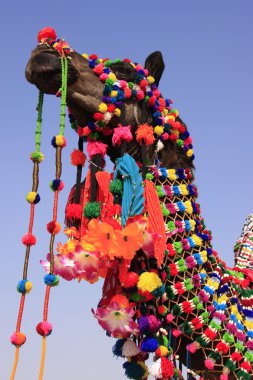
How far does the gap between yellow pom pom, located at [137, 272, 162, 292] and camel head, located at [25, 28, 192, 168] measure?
1.10m

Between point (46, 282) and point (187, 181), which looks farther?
point (187, 181)

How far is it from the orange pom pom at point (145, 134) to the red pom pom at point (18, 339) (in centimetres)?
182

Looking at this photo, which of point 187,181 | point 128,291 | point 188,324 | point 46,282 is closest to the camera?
point 46,282

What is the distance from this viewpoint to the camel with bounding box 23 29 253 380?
180 inches

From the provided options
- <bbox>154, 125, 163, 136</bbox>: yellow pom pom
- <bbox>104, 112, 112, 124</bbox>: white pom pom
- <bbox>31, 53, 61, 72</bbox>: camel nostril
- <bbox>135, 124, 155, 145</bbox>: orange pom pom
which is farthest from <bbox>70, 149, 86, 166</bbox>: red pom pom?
<bbox>31, 53, 61, 72</bbox>: camel nostril

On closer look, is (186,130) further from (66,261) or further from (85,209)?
(66,261)

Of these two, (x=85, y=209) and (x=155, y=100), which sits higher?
(x=155, y=100)

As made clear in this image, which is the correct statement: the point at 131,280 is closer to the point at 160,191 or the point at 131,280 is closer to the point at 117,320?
the point at 117,320

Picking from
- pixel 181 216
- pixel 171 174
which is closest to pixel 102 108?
pixel 171 174

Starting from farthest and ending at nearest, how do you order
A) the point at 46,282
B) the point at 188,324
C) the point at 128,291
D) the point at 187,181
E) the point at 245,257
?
the point at 245,257, the point at 187,181, the point at 188,324, the point at 128,291, the point at 46,282

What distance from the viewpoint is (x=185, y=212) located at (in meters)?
5.14

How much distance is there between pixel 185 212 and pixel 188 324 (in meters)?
0.88

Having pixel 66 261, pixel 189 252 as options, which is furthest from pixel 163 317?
pixel 66 261

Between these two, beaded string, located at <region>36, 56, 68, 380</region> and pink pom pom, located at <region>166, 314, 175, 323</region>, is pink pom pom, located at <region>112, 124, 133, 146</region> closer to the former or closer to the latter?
beaded string, located at <region>36, 56, 68, 380</region>
